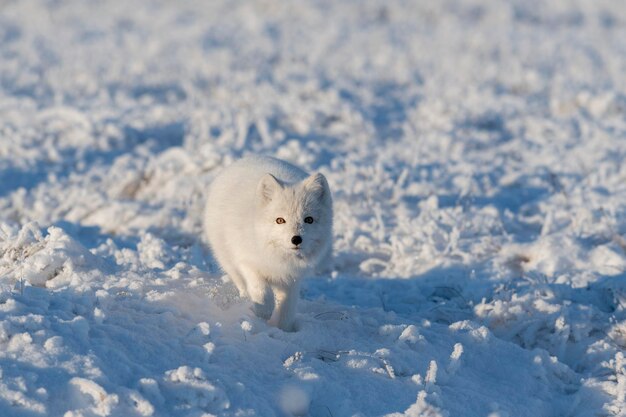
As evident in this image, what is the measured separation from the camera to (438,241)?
8117 mm

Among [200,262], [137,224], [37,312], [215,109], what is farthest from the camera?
[215,109]

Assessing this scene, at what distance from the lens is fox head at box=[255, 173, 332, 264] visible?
5.31m

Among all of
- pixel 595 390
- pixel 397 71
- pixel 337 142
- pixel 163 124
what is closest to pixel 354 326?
pixel 595 390

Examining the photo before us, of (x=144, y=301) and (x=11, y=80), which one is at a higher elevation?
(x=11, y=80)

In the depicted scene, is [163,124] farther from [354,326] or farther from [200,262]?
[354,326]

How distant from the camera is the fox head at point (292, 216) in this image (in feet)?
17.4

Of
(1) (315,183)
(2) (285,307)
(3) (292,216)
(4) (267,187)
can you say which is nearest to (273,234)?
(3) (292,216)

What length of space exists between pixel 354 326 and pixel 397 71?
12.9 metres

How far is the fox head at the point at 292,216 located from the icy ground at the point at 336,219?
22.5 inches

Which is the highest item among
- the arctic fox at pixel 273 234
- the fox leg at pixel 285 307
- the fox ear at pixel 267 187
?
the fox ear at pixel 267 187

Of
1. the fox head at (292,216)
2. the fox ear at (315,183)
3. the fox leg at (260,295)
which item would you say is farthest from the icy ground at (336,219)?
the fox ear at (315,183)

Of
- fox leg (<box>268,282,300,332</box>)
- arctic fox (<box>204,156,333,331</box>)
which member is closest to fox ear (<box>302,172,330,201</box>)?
arctic fox (<box>204,156,333,331</box>)

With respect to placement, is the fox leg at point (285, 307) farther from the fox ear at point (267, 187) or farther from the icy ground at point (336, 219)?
the fox ear at point (267, 187)

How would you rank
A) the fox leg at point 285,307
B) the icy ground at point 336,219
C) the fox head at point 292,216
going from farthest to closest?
the fox leg at point 285,307 < the fox head at point 292,216 < the icy ground at point 336,219
